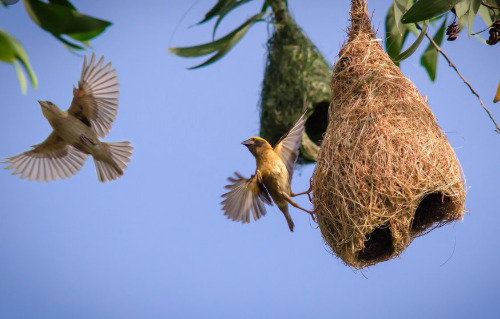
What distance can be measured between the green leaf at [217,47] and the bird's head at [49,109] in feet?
2.29

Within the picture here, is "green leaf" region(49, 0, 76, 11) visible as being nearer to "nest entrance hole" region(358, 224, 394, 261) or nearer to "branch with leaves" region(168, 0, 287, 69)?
"branch with leaves" region(168, 0, 287, 69)

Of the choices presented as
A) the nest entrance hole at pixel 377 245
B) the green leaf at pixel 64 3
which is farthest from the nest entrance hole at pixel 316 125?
the green leaf at pixel 64 3

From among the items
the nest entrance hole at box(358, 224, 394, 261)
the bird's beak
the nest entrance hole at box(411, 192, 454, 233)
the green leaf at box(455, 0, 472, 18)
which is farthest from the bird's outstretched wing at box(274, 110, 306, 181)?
the green leaf at box(455, 0, 472, 18)

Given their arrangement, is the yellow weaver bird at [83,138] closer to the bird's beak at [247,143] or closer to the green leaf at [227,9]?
the bird's beak at [247,143]

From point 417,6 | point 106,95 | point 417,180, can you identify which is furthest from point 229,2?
point 417,180

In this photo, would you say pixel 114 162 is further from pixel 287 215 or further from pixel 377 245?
pixel 377 245

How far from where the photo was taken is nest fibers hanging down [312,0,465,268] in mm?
2129

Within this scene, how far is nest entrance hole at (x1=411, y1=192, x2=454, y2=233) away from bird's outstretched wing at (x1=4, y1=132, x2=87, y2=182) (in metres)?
1.62

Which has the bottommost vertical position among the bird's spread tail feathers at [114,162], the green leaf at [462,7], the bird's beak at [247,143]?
the bird's beak at [247,143]

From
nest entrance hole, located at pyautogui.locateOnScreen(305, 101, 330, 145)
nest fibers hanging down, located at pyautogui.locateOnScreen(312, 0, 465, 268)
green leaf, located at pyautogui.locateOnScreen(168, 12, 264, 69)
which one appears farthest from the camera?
nest entrance hole, located at pyautogui.locateOnScreen(305, 101, 330, 145)

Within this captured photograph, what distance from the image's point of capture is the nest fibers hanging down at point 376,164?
6.98 ft

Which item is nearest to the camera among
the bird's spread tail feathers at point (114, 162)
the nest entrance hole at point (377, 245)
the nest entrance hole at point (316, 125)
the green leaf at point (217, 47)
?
the nest entrance hole at point (377, 245)

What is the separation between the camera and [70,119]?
98.3 inches

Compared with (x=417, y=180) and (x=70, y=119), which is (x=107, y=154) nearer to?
(x=70, y=119)
